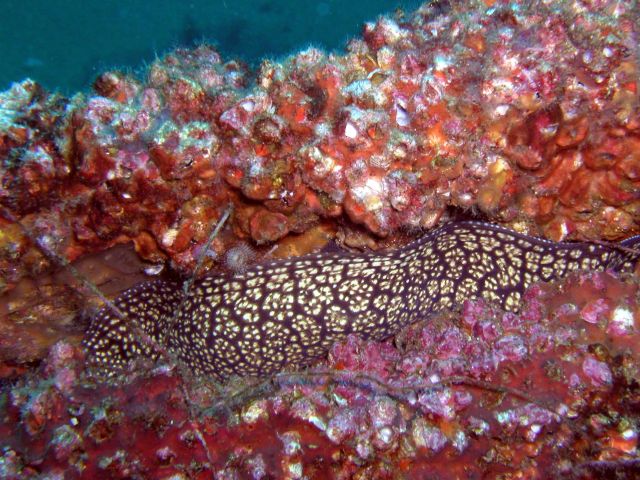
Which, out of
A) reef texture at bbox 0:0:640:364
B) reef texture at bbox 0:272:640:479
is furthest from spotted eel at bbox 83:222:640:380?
reef texture at bbox 0:272:640:479

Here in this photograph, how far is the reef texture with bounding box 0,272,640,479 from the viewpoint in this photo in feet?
11.3

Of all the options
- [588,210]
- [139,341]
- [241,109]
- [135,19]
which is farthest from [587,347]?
[135,19]

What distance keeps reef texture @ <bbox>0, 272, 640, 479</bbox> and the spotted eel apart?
2.04 feet

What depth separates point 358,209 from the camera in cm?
377

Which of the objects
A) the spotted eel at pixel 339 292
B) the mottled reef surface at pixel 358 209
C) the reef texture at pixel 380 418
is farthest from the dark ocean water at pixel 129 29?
the reef texture at pixel 380 418

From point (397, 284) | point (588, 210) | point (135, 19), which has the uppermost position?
point (135, 19)

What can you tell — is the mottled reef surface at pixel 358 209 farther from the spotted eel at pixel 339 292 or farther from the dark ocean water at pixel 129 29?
the dark ocean water at pixel 129 29

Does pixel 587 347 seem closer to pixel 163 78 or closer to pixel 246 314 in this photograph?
pixel 246 314

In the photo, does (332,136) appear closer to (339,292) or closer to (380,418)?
(339,292)

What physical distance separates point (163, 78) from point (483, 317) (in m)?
3.92

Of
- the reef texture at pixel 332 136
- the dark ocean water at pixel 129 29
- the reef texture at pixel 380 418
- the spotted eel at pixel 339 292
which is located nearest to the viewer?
the reef texture at pixel 380 418

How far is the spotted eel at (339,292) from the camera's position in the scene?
14.2 feet

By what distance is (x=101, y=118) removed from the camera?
12.2 feet

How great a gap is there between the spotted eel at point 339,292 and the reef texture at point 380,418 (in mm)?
623
